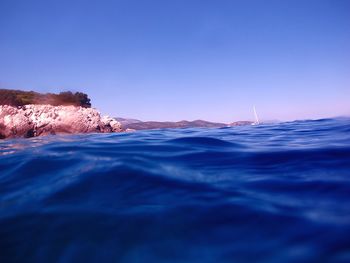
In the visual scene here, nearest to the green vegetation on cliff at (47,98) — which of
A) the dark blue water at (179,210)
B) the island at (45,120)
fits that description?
the island at (45,120)

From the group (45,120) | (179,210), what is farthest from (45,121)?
(179,210)

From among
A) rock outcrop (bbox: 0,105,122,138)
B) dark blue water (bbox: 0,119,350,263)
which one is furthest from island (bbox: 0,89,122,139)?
dark blue water (bbox: 0,119,350,263)

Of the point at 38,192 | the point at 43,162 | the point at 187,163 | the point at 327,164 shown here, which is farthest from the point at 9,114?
the point at 327,164

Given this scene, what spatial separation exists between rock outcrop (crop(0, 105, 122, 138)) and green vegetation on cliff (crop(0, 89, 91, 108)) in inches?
102

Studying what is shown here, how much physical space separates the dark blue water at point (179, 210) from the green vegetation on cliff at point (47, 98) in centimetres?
1591

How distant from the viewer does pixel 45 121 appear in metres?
14.8

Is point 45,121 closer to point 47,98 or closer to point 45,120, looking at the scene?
point 45,120

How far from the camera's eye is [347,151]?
4.58 m

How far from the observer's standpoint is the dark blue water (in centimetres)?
205

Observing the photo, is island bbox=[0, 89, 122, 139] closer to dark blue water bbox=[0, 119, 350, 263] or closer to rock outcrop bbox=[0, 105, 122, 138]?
rock outcrop bbox=[0, 105, 122, 138]

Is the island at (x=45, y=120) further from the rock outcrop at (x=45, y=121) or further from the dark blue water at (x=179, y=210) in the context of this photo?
the dark blue water at (x=179, y=210)

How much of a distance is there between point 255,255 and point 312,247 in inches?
21.3

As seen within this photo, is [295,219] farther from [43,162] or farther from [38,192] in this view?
[43,162]

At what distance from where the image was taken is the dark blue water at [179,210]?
2.05m
